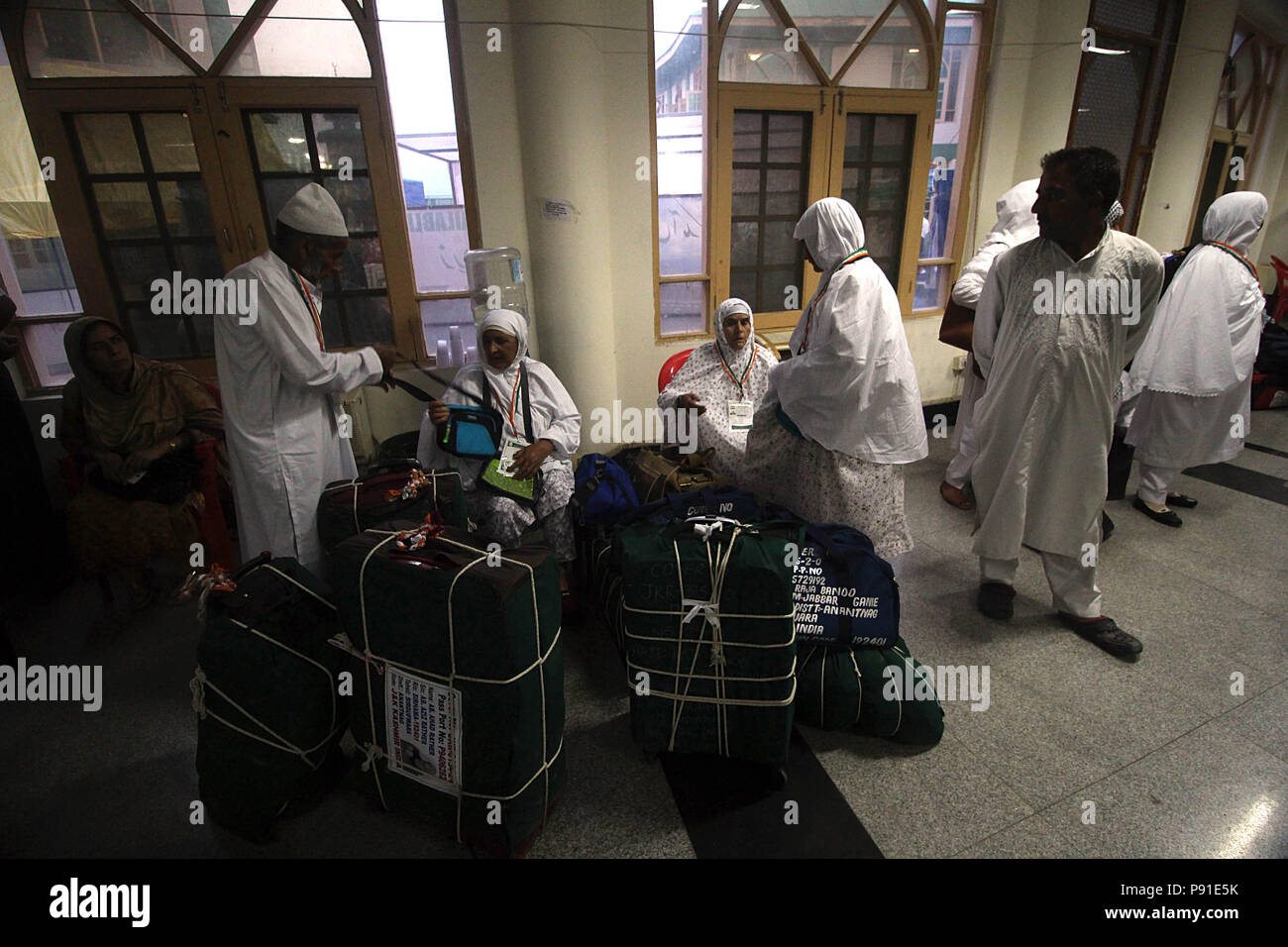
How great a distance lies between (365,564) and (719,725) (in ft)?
3.08

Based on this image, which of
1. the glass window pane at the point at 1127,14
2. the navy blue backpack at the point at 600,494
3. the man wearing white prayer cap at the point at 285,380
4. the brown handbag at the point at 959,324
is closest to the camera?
the man wearing white prayer cap at the point at 285,380

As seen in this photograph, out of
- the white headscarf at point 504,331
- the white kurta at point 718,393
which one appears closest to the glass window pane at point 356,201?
the white headscarf at point 504,331

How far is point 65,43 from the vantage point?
8.82ft

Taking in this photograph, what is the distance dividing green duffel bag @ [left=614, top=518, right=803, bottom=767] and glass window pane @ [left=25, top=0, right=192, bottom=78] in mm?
3360

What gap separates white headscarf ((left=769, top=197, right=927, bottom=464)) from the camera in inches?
69.2

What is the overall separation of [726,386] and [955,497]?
1.43m

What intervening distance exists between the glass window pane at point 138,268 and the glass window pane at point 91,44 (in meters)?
0.75

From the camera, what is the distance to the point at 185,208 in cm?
295

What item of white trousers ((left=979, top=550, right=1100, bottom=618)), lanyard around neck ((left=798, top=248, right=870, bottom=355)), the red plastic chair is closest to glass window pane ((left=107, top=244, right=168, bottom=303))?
the red plastic chair

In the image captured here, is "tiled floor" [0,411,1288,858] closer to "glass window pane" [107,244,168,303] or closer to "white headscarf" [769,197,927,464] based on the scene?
"white headscarf" [769,197,927,464]

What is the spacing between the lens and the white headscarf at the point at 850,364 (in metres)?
1.76

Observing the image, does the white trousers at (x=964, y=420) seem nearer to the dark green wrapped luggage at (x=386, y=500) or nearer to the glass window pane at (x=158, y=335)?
the dark green wrapped luggage at (x=386, y=500)

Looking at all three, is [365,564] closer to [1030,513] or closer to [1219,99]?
[1030,513]
